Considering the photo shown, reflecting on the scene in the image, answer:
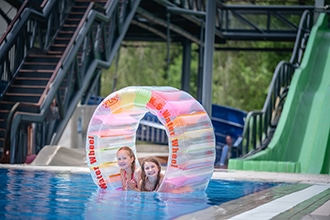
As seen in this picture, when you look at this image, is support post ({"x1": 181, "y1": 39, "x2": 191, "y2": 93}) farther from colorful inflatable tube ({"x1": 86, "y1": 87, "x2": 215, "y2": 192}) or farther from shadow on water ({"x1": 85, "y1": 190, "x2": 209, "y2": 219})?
shadow on water ({"x1": 85, "y1": 190, "x2": 209, "y2": 219})

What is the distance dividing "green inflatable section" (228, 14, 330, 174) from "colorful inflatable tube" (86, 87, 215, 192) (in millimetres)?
5552

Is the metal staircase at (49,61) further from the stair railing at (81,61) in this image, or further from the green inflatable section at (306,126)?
the green inflatable section at (306,126)

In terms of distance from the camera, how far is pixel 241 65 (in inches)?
1882

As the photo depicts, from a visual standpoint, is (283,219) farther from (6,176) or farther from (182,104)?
(6,176)

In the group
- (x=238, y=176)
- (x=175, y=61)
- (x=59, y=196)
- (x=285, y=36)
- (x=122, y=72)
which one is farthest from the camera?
(x=175, y=61)

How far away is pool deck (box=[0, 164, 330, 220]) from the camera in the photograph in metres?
8.15

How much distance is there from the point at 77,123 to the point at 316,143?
11.0 m

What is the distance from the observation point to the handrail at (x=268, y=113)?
61.4ft

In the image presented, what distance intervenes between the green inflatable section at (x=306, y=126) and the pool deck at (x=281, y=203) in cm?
270

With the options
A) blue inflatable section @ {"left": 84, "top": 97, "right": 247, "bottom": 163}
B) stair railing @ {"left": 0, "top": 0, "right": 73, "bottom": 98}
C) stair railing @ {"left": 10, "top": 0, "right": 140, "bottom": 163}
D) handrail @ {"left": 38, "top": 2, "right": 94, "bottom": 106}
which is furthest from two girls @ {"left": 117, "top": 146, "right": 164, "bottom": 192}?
blue inflatable section @ {"left": 84, "top": 97, "right": 247, "bottom": 163}

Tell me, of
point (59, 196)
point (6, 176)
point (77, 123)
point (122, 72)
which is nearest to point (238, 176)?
point (6, 176)

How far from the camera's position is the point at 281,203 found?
952 cm

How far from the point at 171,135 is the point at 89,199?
126cm

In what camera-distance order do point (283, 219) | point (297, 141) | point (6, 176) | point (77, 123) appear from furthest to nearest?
point (77, 123)
point (297, 141)
point (6, 176)
point (283, 219)
